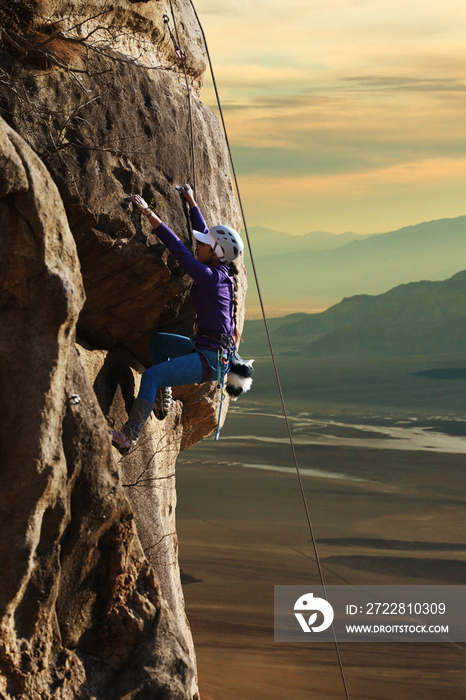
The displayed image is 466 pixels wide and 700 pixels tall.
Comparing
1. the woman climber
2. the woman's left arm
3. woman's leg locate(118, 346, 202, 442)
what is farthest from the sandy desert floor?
the woman's left arm

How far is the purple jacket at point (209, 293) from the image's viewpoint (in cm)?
713

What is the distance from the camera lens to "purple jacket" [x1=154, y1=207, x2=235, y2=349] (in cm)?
713

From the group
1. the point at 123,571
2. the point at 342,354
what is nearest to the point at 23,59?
the point at 123,571

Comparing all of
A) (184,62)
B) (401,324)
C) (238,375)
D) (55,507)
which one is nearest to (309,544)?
(238,375)

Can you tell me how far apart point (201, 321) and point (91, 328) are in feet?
5.42

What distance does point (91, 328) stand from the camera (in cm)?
838

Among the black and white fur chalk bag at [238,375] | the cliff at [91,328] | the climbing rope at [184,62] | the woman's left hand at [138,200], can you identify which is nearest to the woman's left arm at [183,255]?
the woman's left hand at [138,200]

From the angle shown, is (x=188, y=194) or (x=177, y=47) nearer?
(x=188, y=194)

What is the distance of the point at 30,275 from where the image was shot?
5395 millimetres

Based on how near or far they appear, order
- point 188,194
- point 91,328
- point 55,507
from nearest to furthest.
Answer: point 55,507 → point 188,194 → point 91,328

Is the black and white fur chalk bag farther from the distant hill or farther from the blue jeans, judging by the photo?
the distant hill

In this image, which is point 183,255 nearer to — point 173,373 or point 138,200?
point 138,200

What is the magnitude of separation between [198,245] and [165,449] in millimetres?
2914

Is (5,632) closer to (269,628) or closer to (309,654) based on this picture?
(309,654)
